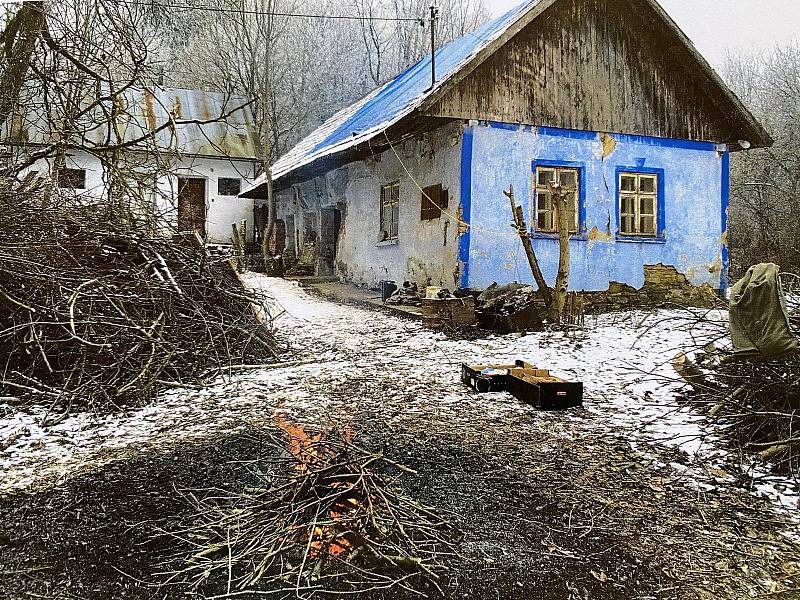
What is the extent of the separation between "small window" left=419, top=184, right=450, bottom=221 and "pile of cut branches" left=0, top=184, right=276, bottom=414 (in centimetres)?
491

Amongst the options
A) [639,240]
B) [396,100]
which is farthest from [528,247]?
[396,100]

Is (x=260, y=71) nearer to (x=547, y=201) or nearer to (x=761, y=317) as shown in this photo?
(x=547, y=201)

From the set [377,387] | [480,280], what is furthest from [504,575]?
[480,280]

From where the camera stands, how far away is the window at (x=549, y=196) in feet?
38.1

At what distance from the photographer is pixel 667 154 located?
40.4 feet

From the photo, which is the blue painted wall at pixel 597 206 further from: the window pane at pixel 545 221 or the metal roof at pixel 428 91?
the metal roof at pixel 428 91

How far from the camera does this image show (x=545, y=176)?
1167 cm

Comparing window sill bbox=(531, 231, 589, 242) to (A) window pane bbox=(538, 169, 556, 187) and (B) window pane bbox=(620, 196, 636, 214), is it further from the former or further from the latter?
(B) window pane bbox=(620, 196, 636, 214)

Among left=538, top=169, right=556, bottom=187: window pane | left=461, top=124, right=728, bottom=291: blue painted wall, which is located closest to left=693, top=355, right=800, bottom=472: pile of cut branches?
left=461, top=124, right=728, bottom=291: blue painted wall

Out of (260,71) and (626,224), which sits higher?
(260,71)

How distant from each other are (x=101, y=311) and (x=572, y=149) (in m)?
8.54

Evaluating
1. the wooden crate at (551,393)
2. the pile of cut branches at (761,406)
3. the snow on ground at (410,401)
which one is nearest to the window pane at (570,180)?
the snow on ground at (410,401)

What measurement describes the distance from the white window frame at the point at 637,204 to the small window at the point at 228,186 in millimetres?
16513

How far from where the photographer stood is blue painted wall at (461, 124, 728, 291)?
437 inches
